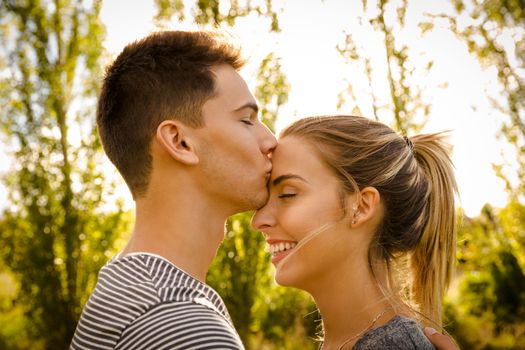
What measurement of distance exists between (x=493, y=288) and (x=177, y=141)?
854cm

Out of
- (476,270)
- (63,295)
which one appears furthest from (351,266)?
(476,270)

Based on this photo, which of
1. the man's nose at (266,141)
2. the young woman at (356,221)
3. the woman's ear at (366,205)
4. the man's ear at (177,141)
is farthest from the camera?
the woman's ear at (366,205)

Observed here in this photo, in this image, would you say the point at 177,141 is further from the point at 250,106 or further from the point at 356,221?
the point at 356,221

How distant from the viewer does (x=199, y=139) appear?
8.98 ft

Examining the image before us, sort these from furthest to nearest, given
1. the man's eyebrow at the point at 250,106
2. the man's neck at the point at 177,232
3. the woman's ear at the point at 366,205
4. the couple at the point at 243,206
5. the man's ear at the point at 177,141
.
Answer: the woman's ear at the point at 366,205
the man's eyebrow at the point at 250,106
the man's ear at the point at 177,141
the man's neck at the point at 177,232
the couple at the point at 243,206

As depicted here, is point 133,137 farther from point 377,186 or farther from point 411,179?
point 411,179

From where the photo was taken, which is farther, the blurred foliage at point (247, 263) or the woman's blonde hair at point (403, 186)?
the blurred foliage at point (247, 263)

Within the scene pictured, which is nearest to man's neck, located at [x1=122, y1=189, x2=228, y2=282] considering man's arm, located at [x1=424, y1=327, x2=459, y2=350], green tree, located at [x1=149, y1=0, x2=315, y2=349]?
man's arm, located at [x1=424, y1=327, x2=459, y2=350]

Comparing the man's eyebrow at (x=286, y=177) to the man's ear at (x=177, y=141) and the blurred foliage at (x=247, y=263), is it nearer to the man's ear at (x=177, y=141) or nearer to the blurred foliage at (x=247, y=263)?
the man's ear at (x=177, y=141)

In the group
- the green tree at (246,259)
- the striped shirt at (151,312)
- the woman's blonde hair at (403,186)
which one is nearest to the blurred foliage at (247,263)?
the green tree at (246,259)

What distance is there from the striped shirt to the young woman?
103 cm

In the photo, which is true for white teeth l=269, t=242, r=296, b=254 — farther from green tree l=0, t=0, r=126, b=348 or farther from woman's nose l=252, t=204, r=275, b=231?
green tree l=0, t=0, r=126, b=348

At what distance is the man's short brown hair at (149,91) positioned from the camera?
2744 millimetres

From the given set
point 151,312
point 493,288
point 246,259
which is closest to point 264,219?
point 151,312
